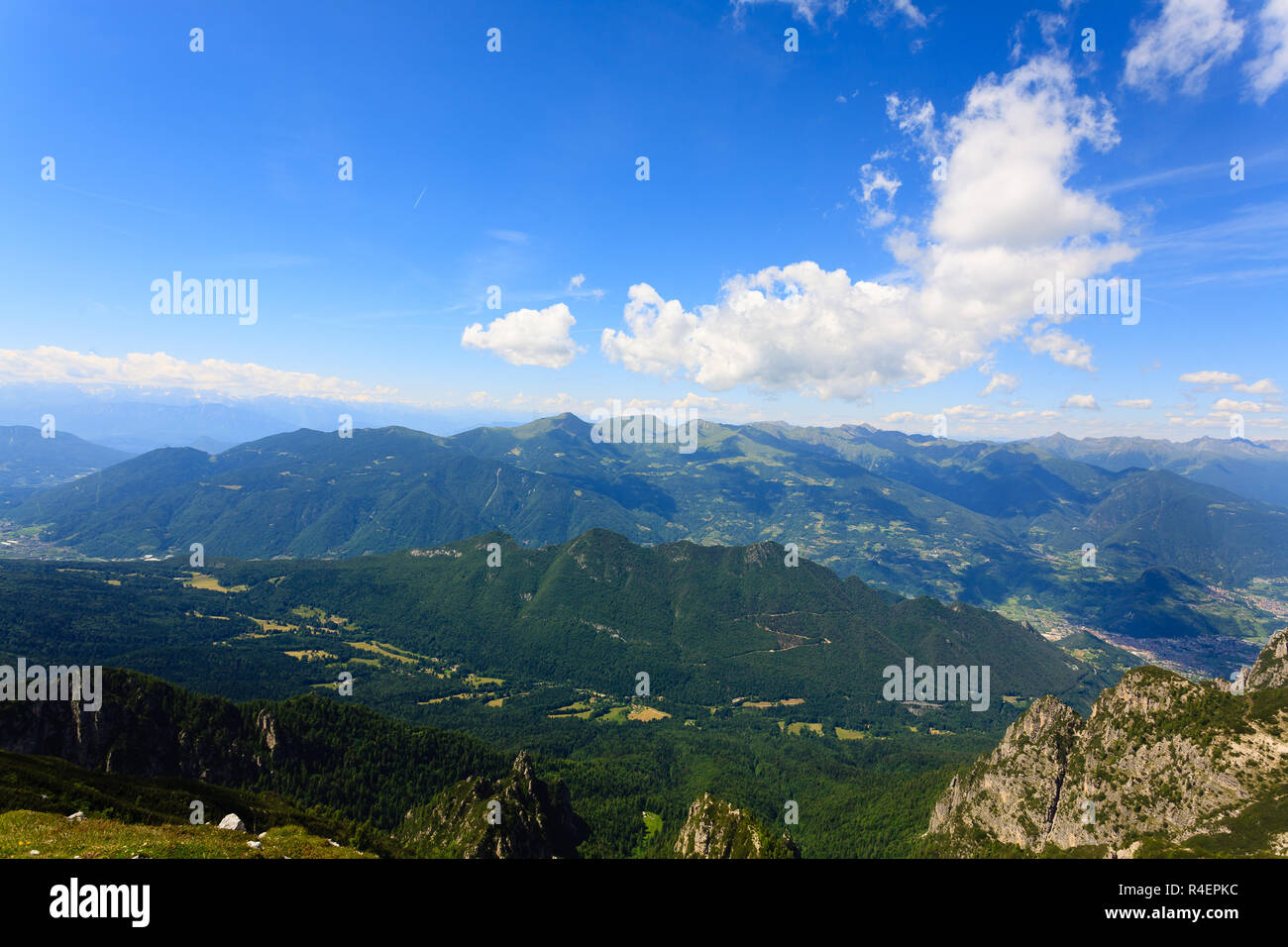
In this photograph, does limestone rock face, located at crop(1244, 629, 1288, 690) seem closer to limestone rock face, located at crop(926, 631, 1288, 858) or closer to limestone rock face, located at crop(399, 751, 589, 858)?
limestone rock face, located at crop(926, 631, 1288, 858)

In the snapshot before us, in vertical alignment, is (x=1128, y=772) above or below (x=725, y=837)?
above

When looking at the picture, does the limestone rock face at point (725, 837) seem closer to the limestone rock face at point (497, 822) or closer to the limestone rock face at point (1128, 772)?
the limestone rock face at point (497, 822)

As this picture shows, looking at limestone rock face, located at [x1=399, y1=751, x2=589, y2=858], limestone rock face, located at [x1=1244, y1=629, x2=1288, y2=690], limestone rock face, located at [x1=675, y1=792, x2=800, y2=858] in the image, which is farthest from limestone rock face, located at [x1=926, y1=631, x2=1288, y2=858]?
limestone rock face, located at [x1=399, y1=751, x2=589, y2=858]

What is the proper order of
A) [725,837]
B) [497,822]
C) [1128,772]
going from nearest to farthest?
[1128,772]
[725,837]
[497,822]

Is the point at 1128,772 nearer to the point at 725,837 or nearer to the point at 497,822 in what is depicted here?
the point at 725,837

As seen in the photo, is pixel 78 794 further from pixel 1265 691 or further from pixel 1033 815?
pixel 1265 691

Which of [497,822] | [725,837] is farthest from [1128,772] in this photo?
[497,822]
